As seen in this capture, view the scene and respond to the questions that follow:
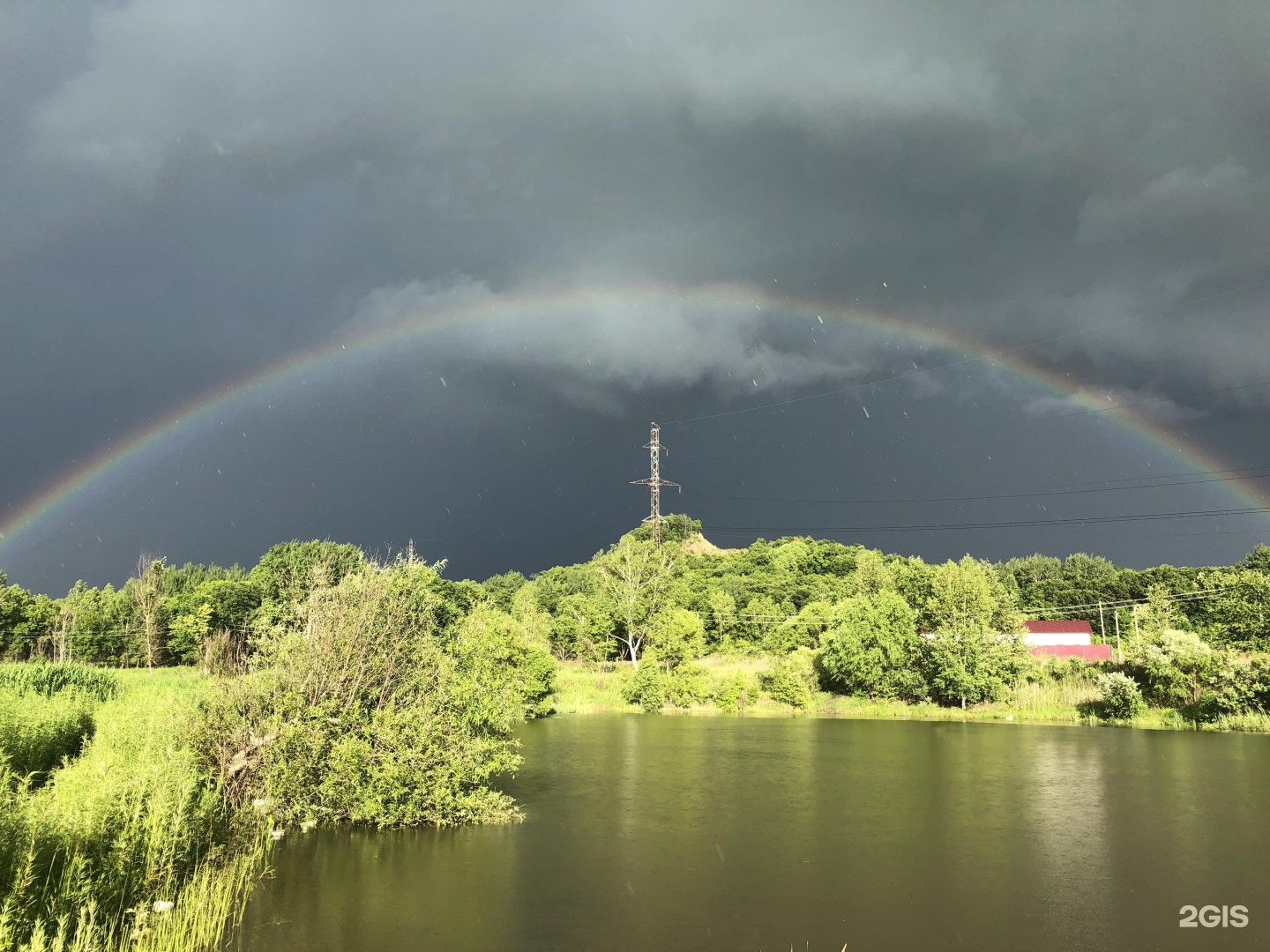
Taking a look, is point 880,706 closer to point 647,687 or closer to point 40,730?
point 647,687

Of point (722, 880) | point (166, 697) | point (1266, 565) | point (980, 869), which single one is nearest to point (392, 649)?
point (166, 697)

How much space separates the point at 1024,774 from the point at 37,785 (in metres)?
28.3

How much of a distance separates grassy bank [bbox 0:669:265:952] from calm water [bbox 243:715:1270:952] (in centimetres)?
94

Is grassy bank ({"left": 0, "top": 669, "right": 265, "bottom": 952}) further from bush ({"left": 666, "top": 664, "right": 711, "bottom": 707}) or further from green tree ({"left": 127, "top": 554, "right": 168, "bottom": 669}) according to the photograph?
green tree ({"left": 127, "top": 554, "right": 168, "bottom": 669})

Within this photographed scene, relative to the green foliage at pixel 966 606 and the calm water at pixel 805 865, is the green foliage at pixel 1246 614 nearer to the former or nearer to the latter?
the green foliage at pixel 966 606

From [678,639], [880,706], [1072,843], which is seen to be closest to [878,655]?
[880,706]

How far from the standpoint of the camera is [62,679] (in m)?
30.3

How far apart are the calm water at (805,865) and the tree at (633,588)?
52.8 metres

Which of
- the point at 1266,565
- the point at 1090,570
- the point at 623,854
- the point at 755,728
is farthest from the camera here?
the point at 1090,570

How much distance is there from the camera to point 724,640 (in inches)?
3012

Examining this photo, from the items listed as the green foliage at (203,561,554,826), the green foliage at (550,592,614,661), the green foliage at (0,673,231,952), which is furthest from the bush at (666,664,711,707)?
the green foliage at (0,673,231,952)

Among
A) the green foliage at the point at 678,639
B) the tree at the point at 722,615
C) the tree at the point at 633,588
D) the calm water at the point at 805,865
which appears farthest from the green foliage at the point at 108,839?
the tree at the point at 722,615

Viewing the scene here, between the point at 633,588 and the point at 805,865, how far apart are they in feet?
216

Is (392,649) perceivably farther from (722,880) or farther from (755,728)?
(755,728)
